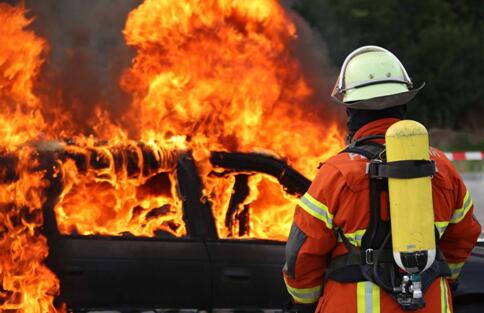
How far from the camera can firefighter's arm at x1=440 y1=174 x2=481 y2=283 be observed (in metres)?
3.52

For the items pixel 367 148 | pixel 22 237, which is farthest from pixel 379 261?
pixel 22 237

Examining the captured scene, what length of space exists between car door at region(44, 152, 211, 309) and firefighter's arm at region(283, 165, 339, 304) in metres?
1.88

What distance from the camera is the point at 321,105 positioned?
647cm

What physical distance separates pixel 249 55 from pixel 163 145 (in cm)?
104

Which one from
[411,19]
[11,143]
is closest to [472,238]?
[11,143]

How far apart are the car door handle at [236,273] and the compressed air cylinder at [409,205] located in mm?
2134

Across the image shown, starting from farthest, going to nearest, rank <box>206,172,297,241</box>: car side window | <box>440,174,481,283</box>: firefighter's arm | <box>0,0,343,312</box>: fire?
1. <box>206,172,297,241</box>: car side window
2. <box>0,0,343,312</box>: fire
3. <box>440,174,481,283</box>: firefighter's arm

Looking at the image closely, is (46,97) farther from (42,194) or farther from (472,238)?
(472,238)

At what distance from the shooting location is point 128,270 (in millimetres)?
5172

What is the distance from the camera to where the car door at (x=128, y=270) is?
5105mm

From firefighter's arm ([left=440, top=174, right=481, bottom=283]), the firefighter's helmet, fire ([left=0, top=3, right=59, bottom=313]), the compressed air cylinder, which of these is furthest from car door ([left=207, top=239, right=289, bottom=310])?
the compressed air cylinder

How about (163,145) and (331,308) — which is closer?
(331,308)

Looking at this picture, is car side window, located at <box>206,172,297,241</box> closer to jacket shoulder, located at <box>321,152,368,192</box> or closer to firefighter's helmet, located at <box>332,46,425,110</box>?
firefighter's helmet, located at <box>332,46,425,110</box>

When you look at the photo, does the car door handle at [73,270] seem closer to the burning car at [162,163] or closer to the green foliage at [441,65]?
the burning car at [162,163]
